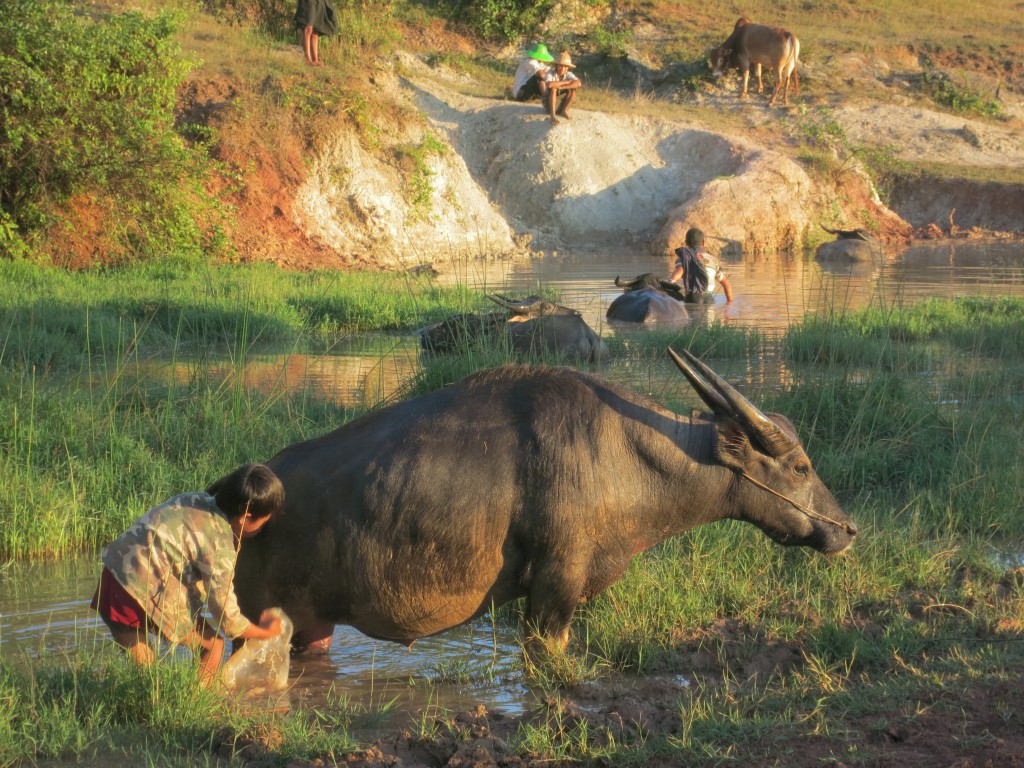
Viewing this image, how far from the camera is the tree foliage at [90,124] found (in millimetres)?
13922

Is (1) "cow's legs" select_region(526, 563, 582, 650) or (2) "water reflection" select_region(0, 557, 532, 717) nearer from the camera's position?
(1) "cow's legs" select_region(526, 563, 582, 650)

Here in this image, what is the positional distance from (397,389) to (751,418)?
409 centimetres

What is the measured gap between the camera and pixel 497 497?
13.5ft

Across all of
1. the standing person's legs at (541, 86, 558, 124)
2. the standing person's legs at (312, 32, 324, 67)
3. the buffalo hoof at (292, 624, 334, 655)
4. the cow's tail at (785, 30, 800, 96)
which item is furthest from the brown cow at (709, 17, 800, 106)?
the buffalo hoof at (292, 624, 334, 655)

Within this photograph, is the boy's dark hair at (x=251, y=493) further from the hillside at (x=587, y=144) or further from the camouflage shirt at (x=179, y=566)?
the hillside at (x=587, y=144)

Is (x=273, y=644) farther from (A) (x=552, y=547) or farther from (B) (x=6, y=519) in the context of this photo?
(B) (x=6, y=519)

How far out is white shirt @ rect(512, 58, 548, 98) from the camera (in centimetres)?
2581

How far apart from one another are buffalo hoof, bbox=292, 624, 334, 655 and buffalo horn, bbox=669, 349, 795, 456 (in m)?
1.75

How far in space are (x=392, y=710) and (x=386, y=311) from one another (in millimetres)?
8905

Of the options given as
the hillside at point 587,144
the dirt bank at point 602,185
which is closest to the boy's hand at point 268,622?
the hillside at point 587,144

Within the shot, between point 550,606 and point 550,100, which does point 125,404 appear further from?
point 550,100

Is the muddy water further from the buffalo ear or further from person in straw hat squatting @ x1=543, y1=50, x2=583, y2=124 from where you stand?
person in straw hat squatting @ x1=543, y1=50, x2=583, y2=124

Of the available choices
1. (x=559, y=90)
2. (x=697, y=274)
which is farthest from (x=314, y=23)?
(x=697, y=274)

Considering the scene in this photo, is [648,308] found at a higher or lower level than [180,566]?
higher
